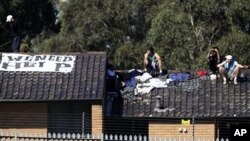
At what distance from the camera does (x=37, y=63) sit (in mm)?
25562

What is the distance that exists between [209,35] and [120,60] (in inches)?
372

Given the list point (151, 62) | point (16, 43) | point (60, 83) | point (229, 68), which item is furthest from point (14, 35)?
point (229, 68)

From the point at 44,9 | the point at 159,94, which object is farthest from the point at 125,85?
the point at 44,9

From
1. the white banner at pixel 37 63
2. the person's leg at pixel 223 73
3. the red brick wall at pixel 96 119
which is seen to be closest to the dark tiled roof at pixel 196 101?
the person's leg at pixel 223 73

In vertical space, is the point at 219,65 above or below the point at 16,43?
below

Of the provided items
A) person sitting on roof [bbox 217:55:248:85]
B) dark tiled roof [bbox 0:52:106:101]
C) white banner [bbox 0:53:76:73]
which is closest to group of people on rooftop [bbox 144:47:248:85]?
person sitting on roof [bbox 217:55:248:85]

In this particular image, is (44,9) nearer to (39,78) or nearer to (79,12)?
(79,12)

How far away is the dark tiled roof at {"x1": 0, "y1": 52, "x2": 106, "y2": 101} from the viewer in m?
24.3

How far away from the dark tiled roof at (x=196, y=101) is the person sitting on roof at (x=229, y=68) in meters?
0.26

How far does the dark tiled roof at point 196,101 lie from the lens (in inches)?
948

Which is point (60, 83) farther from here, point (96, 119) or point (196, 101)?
point (196, 101)

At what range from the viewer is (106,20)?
46.5 meters

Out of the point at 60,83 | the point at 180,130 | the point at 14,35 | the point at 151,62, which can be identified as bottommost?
the point at 180,130

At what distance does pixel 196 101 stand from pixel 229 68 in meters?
1.48
